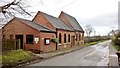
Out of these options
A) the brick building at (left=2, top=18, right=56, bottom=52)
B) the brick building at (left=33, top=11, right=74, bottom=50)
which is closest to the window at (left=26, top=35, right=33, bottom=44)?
the brick building at (left=2, top=18, right=56, bottom=52)

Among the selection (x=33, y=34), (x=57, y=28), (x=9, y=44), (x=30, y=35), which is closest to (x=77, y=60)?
(x=9, y=44)

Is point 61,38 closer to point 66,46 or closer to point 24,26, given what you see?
point 66,46

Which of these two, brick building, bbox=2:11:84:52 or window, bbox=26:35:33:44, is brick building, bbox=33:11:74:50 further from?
window, bbox=26:35:33:44

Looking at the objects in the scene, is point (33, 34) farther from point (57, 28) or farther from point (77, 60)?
point (77, 60)

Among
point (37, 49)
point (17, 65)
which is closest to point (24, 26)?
point (37, 49)

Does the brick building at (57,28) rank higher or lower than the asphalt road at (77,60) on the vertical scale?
higher

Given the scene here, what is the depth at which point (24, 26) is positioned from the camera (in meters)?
26.5

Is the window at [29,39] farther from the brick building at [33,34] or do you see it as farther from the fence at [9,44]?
the fence at [9,44]

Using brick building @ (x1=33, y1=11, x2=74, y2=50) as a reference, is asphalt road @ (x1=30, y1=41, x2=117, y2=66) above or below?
below

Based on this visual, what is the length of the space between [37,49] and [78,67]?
1260 centimetres

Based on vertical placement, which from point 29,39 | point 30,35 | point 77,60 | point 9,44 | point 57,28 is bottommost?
point 77,60

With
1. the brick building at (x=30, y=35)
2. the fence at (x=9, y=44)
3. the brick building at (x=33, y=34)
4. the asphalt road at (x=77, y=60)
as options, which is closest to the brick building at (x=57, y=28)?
the brick building at (x=33, y=34)

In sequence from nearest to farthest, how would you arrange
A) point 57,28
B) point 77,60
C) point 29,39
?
point 77,60, point 29,39, point 57,28

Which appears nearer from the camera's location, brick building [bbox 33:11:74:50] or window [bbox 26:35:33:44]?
window [bbox 26:35:33:44]
